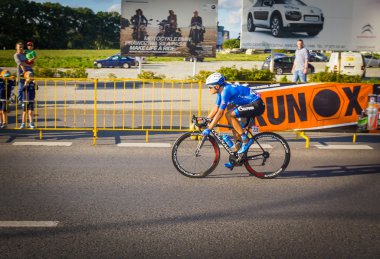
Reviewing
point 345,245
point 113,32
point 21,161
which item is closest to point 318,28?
point 21,161

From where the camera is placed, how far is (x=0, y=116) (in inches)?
439

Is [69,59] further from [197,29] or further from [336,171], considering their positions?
[336,171]

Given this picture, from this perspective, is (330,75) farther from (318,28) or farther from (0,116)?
(0,116)

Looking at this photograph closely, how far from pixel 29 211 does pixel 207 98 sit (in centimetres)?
1345

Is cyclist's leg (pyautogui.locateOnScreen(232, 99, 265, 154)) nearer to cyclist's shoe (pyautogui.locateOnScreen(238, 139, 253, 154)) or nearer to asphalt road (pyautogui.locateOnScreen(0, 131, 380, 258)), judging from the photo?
cyclist's shoe (pyautogui.locateOnScreen(238, 139, 253, 154))

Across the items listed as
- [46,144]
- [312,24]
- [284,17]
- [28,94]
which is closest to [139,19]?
[284,17]

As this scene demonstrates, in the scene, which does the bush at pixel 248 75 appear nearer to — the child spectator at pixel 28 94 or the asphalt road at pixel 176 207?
the child spectator at pixel 28 94

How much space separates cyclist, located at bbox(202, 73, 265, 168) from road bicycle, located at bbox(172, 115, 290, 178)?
11 centimetres

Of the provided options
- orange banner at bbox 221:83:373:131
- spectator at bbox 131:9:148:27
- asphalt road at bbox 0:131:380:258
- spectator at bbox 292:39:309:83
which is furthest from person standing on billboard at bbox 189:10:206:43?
asphalt road at bbox 0:131:380:258

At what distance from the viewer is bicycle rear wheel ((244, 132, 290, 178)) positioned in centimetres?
723

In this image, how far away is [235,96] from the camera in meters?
7.11

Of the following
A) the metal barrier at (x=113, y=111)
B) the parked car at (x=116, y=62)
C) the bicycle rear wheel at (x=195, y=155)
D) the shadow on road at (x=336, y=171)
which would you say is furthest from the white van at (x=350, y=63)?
the bicycle rear wheel at (x=195, y=155)

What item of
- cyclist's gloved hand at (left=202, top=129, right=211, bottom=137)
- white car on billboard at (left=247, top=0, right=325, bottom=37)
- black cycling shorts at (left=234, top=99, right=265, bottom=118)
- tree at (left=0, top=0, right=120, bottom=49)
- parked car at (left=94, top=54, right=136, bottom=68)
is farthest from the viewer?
tree at (left=0, top=0, right=120, bottom=49)

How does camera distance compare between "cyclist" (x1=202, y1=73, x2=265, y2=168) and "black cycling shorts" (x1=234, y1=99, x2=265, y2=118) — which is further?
"black cycling shorts" (x1=234, y1=99, x2=265, y2=118)
